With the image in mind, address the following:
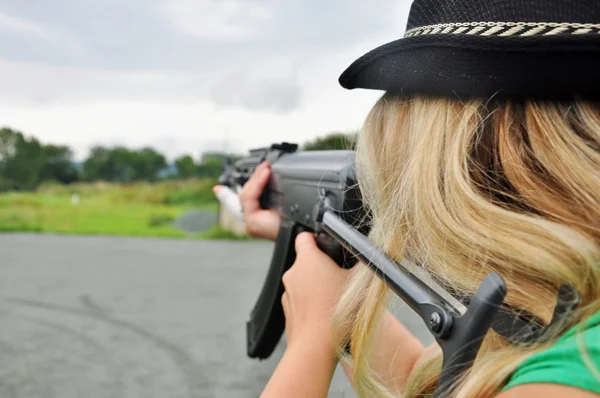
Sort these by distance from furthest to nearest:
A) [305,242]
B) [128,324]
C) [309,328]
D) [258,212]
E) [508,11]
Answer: [128,324] → [258,212] → [305,242] → [309,328] → [508,11]

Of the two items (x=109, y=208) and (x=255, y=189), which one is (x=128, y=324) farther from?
(x=109, y=208)

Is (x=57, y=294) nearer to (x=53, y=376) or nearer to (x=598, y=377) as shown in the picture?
(x=53, y=376)

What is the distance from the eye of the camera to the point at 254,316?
136 cm

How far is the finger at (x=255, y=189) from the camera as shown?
4.75 feet

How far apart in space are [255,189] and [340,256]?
64 centimetres

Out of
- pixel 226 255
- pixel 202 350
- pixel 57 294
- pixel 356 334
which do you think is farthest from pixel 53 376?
pixel 226 255

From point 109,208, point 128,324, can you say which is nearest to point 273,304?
point 128,324

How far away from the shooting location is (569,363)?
42 centimetres

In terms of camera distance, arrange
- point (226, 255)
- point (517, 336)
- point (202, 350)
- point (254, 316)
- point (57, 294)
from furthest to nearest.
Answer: point (226, 255), point (57, 294), point (202, 350), point (254, 316), point (517, 336)

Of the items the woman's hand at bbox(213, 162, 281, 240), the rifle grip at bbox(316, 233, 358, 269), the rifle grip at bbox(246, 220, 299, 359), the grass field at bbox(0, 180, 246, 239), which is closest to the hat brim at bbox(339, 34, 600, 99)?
the rifle grip at bbox(316, 233, 358, 269)

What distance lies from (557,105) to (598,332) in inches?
7.3

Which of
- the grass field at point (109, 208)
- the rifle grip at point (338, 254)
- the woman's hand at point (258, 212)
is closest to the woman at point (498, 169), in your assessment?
the rifle grip at point (338, 254)

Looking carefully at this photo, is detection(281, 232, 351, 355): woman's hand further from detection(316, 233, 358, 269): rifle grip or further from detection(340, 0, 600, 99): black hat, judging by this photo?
detection(340, 0, 600, 99): black hat

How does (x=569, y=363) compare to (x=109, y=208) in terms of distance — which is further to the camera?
(x=109, y=208)
